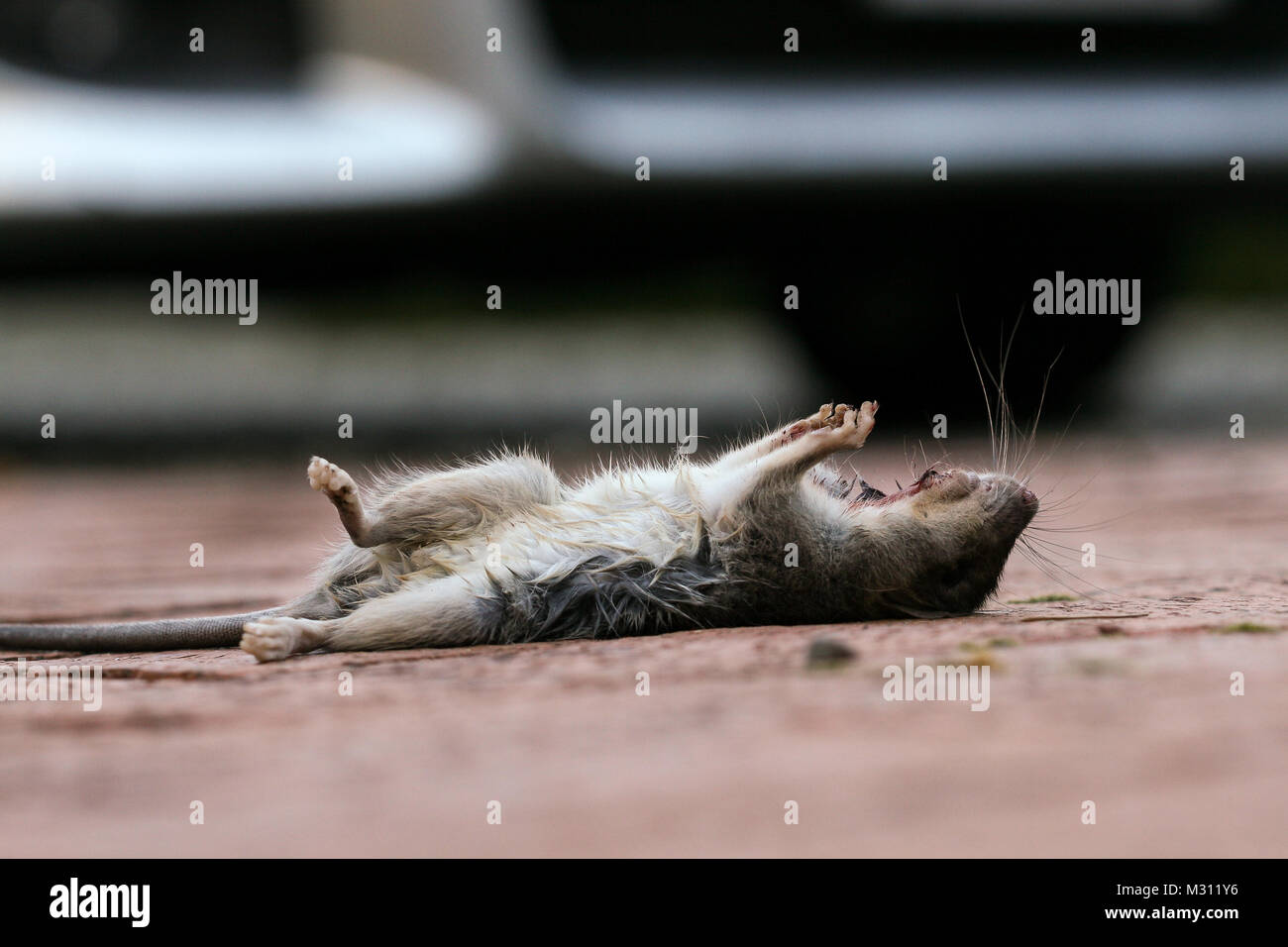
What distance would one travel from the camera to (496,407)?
8.17m

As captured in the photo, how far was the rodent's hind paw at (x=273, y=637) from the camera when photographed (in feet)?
8.81

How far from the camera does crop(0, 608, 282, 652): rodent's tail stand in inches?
115

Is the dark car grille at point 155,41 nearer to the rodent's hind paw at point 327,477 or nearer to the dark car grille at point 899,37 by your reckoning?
the dark car grille at point 899,37

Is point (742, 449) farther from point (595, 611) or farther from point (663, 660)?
point (663, 660)

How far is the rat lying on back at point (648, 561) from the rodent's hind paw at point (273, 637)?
0.02 meters

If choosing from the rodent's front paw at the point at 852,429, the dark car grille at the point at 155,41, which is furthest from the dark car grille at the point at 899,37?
the rodent's front paw at the point at 852,429

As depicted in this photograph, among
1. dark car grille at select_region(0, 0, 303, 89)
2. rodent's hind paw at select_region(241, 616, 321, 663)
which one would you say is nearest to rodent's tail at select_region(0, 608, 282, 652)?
rodent's hind paw at select_region(241, 616, 321, 663)

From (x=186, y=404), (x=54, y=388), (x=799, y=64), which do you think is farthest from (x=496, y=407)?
(x=799, y=64)

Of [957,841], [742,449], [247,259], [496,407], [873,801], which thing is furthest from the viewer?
[496,407]

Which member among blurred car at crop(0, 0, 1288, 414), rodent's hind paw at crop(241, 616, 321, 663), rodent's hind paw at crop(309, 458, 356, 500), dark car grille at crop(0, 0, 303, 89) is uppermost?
dark car grille at crop(0, 0, 303, 89)

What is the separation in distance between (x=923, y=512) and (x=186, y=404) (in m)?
6.47

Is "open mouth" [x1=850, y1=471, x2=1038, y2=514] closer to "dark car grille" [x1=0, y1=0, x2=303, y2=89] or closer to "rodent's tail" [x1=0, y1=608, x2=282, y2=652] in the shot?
"rodent's tail" [x1=0, y1=608, x2=282, y2=652]

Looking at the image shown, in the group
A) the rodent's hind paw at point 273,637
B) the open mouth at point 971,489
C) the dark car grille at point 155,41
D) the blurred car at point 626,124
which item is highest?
the dark car grille at point 155,41

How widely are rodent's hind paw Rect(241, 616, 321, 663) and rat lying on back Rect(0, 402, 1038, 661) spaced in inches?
0.7
